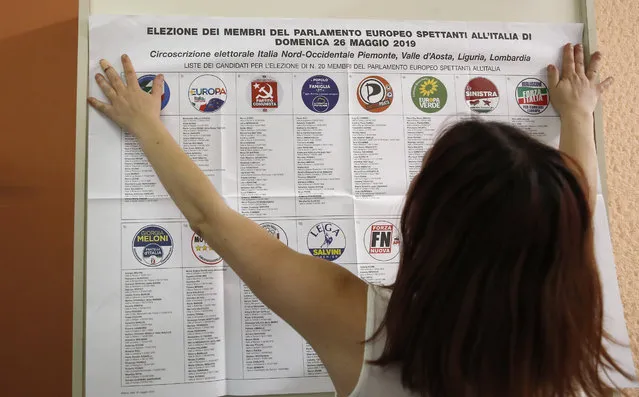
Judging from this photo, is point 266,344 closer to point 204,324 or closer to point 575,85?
point 204,324

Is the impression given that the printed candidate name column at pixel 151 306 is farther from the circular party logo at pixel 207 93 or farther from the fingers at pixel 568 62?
the fingers at pixel 568 62

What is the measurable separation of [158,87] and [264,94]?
0.18 m

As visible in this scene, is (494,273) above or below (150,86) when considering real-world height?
below

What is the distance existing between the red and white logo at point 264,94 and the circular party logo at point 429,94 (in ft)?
0.83

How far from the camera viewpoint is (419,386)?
0.51 m

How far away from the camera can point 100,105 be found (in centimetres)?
80

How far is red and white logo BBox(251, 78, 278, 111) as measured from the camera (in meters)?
0.85

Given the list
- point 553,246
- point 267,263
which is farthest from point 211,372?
point 553,246

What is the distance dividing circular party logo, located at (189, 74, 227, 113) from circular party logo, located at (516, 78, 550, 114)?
1.79 ft

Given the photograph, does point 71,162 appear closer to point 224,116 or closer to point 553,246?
point 224,116

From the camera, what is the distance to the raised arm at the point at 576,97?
0.89 metres

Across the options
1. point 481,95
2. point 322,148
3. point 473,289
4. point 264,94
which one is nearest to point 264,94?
point 264,94

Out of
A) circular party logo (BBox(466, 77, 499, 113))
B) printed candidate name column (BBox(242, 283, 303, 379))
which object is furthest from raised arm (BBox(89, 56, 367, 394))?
circular party logo (BBox(466, 77, 499, 113))

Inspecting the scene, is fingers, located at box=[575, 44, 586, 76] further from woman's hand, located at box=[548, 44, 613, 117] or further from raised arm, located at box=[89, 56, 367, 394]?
raised arm, located at box=[89, 56, 367, 394]
